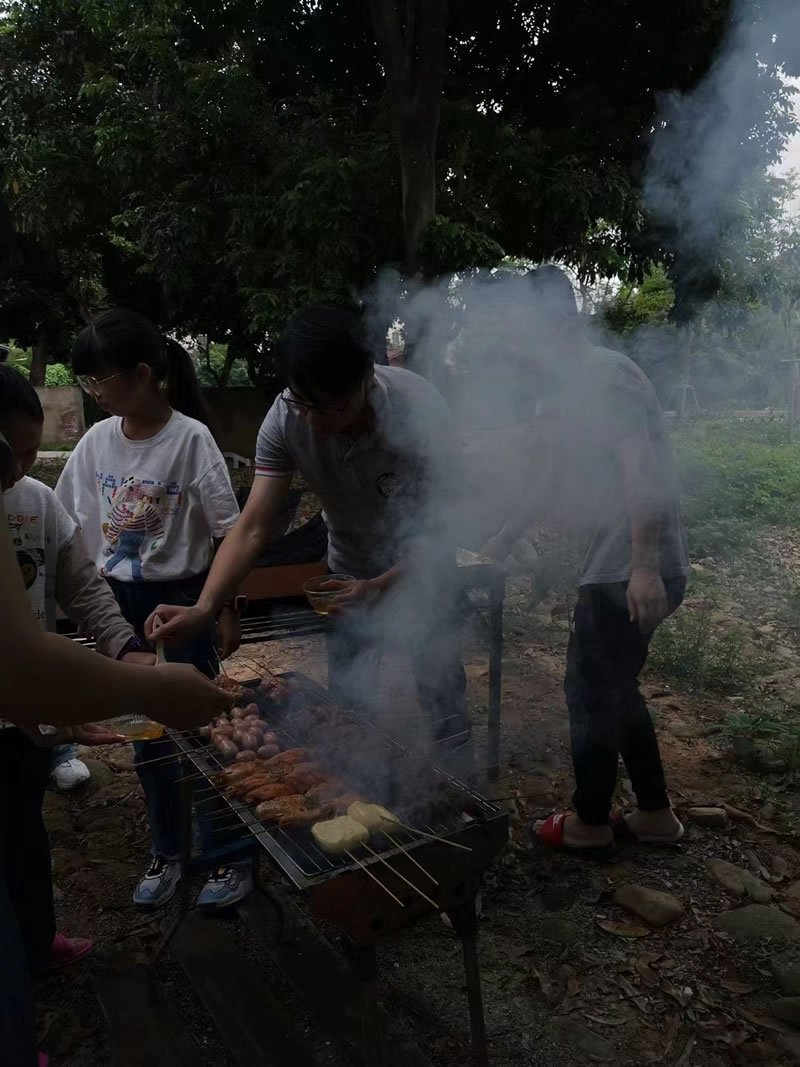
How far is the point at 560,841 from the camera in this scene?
3.59 meters

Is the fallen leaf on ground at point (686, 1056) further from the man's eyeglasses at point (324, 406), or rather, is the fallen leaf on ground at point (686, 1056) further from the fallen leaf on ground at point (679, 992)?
the man's eyeglasses at point (324, 406)

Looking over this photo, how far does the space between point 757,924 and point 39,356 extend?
65.7ft

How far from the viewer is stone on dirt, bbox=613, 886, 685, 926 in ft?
10.4

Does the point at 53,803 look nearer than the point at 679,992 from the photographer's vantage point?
No

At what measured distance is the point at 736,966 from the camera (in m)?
2.92

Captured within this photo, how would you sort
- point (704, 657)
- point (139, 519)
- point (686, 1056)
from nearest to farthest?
point (686, 1056), point (139, 519), point (704, 657)

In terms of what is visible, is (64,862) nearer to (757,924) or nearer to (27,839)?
(27,839)

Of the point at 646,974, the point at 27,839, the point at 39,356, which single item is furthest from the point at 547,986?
the point at 39,356

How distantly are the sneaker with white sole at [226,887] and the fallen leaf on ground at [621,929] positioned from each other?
1.53 meters

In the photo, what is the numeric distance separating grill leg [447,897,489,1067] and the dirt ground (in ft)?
1.14

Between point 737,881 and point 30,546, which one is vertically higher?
point 30,546

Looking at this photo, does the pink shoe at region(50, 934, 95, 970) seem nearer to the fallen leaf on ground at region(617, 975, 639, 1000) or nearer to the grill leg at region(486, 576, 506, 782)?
the grill leg at region(486, 576, 506, 782)

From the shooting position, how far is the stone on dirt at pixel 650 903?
3160 millimetres

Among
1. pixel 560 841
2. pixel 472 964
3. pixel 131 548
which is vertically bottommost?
pixel 560 841
